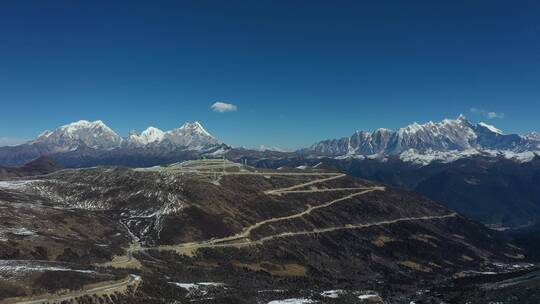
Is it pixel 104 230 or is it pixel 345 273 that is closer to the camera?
pixel 104 230

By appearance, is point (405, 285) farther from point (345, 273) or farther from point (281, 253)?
point (281, 253)

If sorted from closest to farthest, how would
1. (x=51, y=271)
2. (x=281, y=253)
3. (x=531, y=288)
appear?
(x=51, y=271), (x=531, y=288), (x=281, y=253)

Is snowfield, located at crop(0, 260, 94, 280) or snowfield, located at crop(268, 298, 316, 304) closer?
snowfield, located at crop(0, 260, 94, 280)

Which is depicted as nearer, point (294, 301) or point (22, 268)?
point (22, 268)

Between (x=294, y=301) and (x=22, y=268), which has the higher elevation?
(x=22, y=268)

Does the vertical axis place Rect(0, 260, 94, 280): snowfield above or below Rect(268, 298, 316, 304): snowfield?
above

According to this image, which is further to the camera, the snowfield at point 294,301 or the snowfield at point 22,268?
the snowfield at point 294,301

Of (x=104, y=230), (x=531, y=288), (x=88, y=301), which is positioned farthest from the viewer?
(x=104, y=230)

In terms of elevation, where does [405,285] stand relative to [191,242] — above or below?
below

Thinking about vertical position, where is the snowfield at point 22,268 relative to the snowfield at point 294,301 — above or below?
above

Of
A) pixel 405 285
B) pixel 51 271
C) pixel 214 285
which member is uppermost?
pixel 51 271

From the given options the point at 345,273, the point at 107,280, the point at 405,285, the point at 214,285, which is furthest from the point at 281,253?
the point at 107,280
